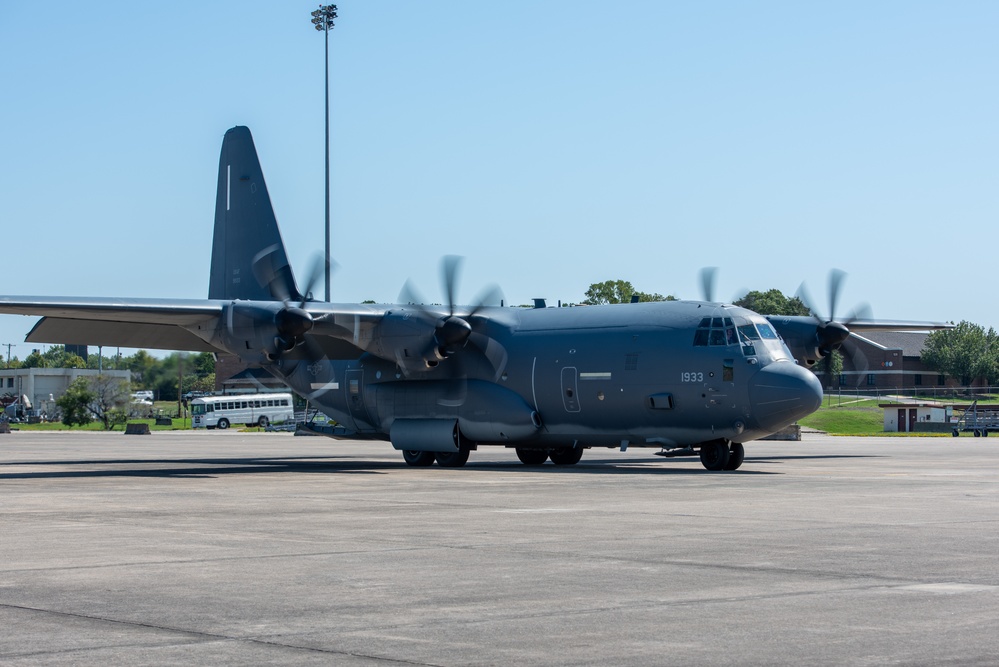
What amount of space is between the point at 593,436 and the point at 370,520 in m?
14.8

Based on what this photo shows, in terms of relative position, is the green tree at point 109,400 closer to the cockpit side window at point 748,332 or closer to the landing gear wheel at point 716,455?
the landing gear wheel at point 716,455

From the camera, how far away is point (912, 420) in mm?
69938

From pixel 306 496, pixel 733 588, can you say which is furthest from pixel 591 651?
pixel 306 496

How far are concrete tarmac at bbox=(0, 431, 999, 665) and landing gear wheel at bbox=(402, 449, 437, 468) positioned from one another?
10.0 m

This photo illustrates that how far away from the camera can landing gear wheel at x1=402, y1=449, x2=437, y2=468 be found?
32500 mm

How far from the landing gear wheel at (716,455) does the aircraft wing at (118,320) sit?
1233 cm

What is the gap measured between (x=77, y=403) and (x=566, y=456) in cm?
6691

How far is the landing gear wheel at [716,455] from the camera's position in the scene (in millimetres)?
28391

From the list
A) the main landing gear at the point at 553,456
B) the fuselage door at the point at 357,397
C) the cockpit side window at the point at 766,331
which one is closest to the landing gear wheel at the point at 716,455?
the cockpit side window at the point at 766,331

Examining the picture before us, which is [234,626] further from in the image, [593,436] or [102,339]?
[102,339]

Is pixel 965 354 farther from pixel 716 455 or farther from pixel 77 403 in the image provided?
pixel 716 455

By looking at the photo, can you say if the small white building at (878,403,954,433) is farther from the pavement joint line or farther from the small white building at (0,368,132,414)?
the small white building at (0,368,132,414)

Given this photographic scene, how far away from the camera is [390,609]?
29.2ft

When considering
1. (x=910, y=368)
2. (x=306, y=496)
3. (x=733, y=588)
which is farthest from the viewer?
(x=910, y=368)
